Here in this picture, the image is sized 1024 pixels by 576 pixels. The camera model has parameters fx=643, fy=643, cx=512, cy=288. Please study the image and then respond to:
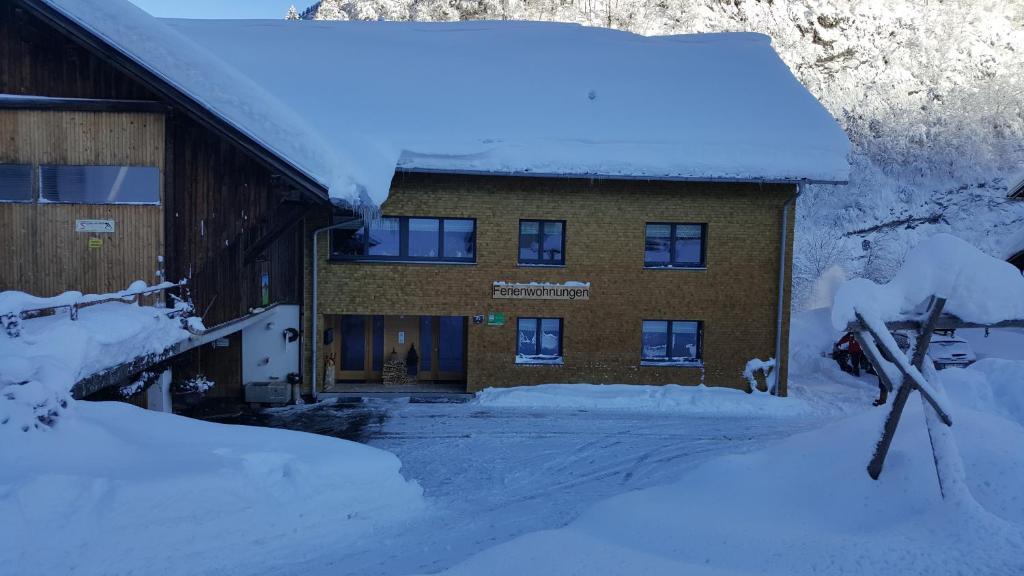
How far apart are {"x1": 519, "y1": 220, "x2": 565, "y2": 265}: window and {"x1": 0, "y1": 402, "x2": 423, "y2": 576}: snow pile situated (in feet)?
27.8

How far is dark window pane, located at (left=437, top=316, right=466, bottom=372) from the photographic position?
55.9 feet

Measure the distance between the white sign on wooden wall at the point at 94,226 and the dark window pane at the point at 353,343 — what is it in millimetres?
6797

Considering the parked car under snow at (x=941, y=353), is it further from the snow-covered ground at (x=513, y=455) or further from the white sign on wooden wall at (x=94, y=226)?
the white sign on wooden wall at (x=94, y=226)

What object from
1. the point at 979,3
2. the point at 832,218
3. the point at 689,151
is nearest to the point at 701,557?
the point at 689,151

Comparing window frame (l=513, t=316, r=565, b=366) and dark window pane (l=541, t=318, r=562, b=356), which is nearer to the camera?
window frame (l=513, t=316, r=565, b=366)

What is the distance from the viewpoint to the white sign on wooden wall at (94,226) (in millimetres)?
10625

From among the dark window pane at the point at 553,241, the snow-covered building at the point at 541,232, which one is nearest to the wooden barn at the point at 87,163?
the snow-covered building at the point at 541,232

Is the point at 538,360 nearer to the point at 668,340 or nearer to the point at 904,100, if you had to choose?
the point at 668,340

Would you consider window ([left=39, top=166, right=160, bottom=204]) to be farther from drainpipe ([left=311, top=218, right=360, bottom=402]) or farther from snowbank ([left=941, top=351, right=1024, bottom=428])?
snowbank ([left=941, top=351, right=1024, bottom=428])

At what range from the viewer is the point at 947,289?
6855 millimetres

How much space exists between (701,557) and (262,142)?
9210 millimetres

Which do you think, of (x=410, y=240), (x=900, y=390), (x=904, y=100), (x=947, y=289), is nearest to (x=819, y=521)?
(x=900, y=390)

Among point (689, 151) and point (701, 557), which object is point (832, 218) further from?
point (701, 557)

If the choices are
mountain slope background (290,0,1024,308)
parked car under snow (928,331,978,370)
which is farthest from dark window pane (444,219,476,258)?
mountain slope background (290,0,1024,308)
